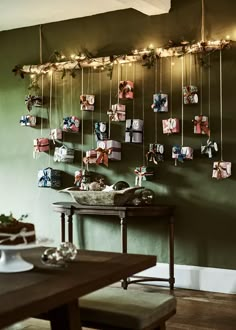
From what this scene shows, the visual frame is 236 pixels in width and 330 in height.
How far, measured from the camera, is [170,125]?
449 centimetres

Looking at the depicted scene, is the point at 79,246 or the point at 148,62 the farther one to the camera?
the point at 79,246

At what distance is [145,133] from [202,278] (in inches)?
54.3

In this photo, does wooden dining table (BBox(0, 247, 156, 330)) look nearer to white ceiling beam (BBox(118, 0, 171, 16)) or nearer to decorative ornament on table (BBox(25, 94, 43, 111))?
white ceiling beam (BBox(118, 0, 171, 16))

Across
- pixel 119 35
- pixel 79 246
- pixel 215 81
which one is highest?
pixel 119 35

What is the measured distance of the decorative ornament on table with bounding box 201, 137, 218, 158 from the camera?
4.33 metres

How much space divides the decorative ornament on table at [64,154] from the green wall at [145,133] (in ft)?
0.25

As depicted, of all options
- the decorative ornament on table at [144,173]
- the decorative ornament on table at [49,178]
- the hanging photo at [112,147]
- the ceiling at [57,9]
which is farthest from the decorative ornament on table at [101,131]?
the ceiling at [57,9]

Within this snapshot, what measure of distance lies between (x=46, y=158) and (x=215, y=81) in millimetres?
1885

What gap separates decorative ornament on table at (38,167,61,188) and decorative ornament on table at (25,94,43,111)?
2.19 ft

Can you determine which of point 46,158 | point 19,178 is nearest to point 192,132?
point 46,158

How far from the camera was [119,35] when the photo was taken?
4.85 meters

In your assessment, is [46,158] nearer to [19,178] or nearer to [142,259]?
[19,178]

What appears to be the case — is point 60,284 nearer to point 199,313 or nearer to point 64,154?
point 199,313

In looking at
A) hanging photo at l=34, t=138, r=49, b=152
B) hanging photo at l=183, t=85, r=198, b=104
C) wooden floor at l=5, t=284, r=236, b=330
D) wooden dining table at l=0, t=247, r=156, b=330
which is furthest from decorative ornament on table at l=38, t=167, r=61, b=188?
wooden dining table at l=0, t=247, r=156, b=330
